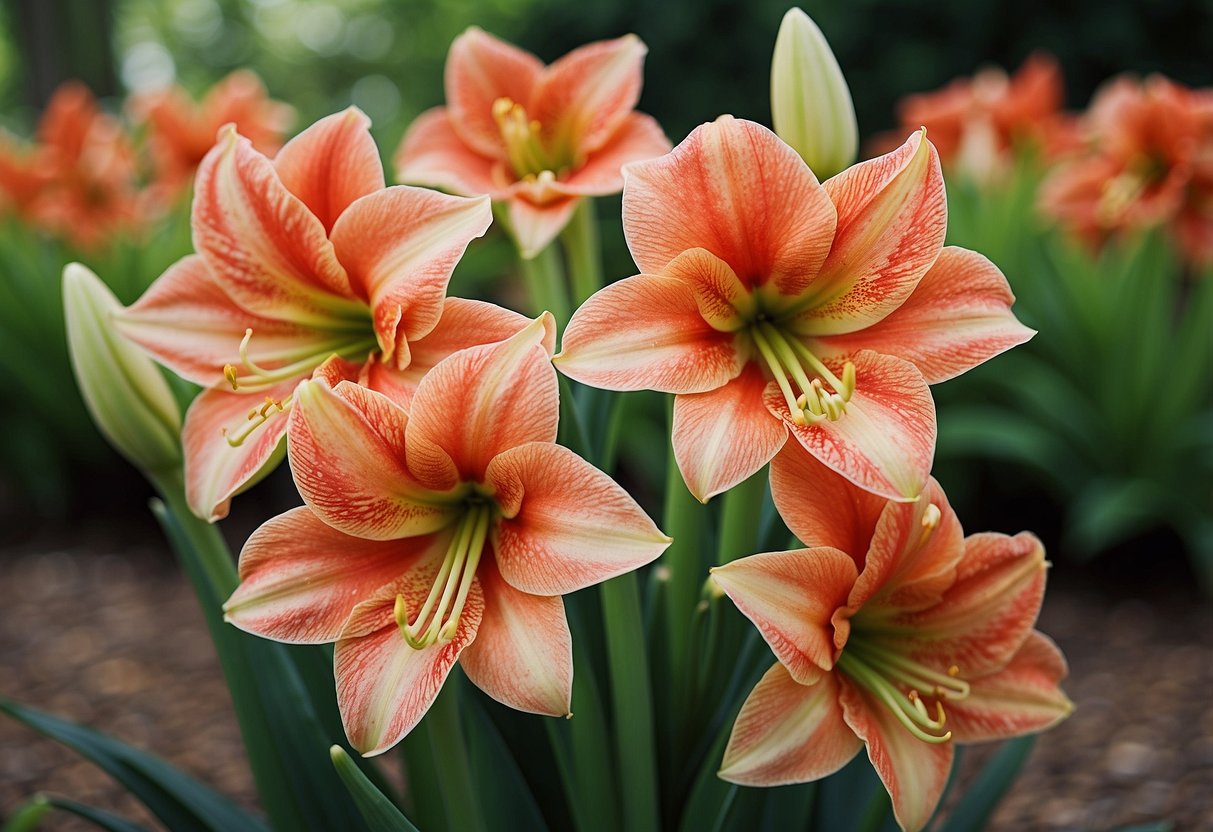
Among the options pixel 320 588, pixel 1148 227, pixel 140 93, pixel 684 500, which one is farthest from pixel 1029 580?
pixel 140 93

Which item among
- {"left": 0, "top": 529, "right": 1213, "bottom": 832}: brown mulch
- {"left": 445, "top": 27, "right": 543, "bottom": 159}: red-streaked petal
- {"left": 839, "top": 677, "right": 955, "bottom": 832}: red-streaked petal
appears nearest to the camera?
{"left": 839, "top": 677, "right": 955, "bottom": 832}: red-streaked petal

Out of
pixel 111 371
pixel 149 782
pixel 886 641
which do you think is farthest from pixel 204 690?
pixel 886 641

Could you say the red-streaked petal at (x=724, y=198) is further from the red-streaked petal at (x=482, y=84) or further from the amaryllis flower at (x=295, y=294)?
the red-streaked petal at (x=482, y=84)

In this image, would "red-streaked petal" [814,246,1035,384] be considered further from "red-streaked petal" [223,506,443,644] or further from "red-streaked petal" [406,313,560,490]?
"red-streaked petal" [223,506,443,644]

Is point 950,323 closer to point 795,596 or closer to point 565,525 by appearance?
point 795,596

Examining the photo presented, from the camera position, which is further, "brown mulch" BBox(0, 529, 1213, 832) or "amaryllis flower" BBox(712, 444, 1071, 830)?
"brown mulch" BBox(0, 529, 1213, 832)

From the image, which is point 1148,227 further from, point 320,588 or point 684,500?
point 320,588

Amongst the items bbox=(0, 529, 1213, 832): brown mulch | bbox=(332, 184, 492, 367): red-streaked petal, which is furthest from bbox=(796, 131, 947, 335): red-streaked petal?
bbox=(0, 529, 1213, 832): brown mulch
